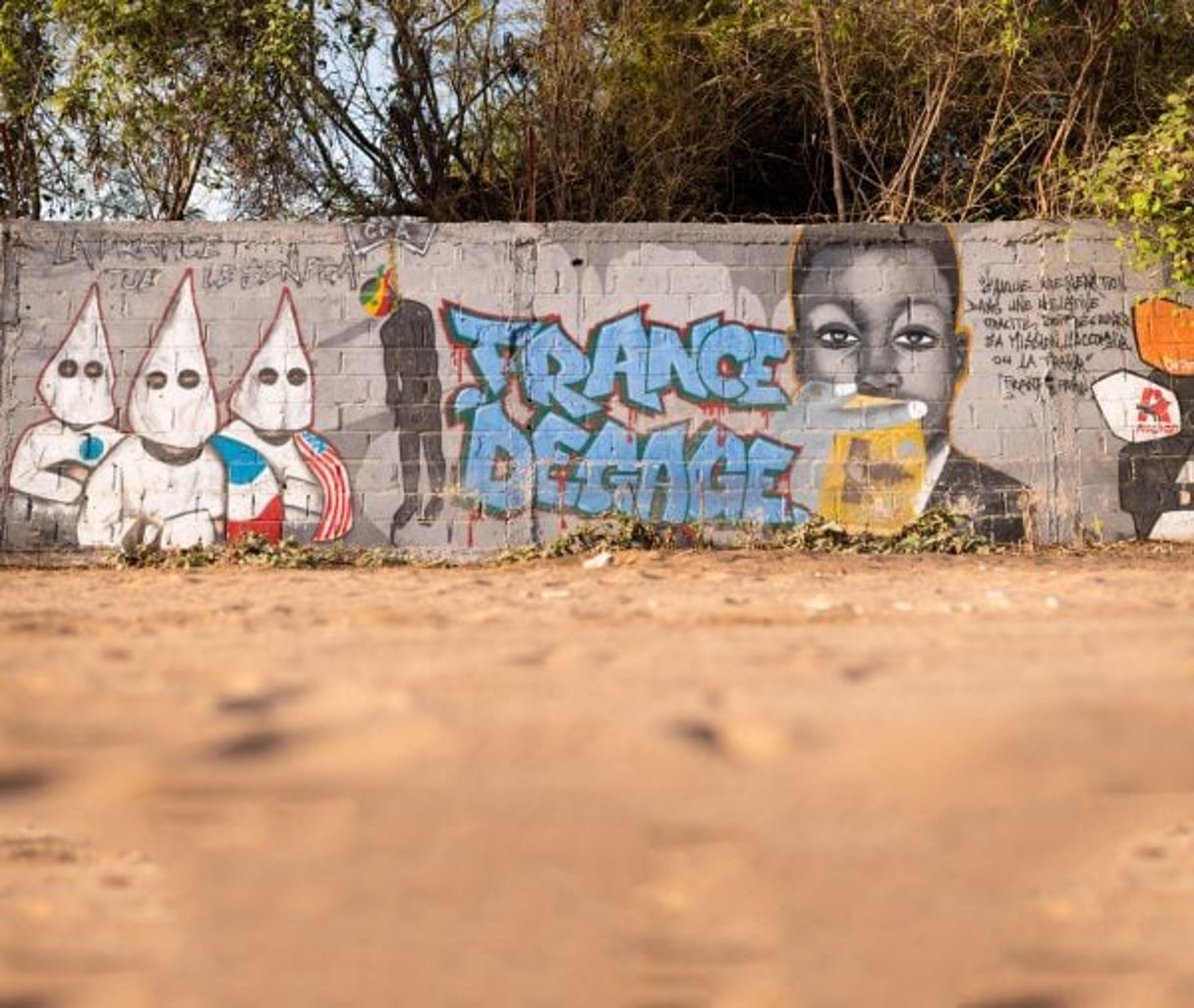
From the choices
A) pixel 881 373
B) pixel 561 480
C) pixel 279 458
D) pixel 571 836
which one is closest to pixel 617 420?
pixel 561 480

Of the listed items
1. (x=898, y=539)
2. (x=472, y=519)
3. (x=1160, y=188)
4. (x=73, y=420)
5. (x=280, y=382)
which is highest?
(x=1160, y=188)

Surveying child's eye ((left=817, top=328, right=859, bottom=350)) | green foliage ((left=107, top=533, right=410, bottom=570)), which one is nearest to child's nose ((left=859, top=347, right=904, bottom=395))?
child's eye ((left=817, top=328, right=859, bottom=350))

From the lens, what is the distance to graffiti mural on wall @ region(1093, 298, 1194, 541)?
672 centimetres

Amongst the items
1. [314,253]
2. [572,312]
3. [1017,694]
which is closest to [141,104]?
[314,253]

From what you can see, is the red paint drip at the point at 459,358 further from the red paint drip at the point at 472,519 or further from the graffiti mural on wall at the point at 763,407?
the red paint drip at the point at 472,519

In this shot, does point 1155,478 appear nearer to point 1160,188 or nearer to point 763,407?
point 1160,188

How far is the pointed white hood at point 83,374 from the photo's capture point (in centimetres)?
665

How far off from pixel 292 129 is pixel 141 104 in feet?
3.62

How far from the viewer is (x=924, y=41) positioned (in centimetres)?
727

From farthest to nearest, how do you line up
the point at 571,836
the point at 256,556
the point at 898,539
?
the point at 898,539 < the point at 256,556 < the point at 571,836

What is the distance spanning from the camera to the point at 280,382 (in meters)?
6.74

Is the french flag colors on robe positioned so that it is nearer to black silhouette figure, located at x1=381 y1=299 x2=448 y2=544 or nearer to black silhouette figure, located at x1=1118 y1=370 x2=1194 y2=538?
black silhouette figure, located at x1=381 y1=299 x2=448 y2=544

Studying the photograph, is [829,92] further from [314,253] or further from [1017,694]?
[1017,694]

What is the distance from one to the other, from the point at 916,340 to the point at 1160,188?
167cm
